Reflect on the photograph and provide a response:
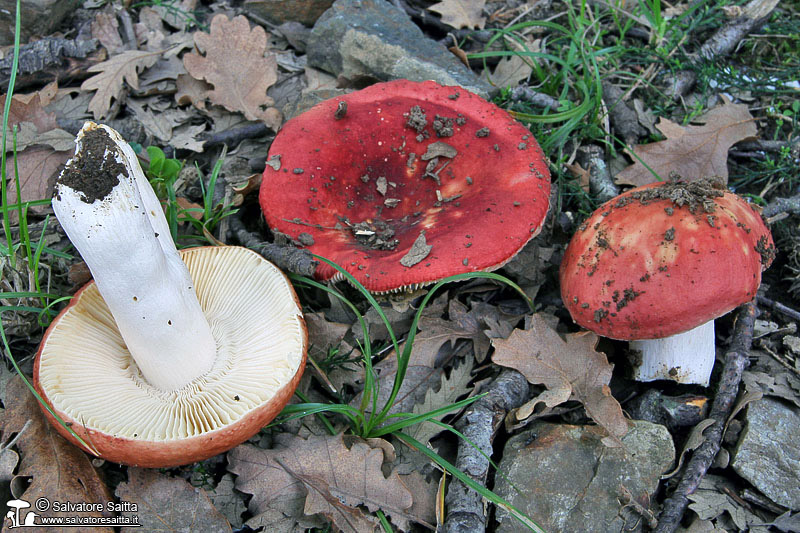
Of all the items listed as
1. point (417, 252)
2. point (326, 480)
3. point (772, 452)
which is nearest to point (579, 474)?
point (772, 452)

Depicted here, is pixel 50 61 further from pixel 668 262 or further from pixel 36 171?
pixel 668 262

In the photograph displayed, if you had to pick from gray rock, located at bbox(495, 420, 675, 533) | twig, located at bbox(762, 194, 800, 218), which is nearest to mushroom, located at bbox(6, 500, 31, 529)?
gray rock, located at bbox(495, 420, 675, 533)

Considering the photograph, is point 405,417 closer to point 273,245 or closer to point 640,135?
point 273,245

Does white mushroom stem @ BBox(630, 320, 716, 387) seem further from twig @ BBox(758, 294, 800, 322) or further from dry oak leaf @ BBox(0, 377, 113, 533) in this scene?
dry oak leaf @ BBox(0, 377, 113, 533)

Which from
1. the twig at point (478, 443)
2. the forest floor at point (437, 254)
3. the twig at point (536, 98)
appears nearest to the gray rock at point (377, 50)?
the forest floor at point (437, 254)

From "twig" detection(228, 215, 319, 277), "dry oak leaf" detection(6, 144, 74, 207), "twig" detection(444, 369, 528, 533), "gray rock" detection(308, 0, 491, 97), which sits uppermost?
"gray rock" detection(308, 0, 491, 97)

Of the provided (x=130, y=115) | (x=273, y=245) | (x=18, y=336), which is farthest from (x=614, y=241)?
(x=130, y=115)

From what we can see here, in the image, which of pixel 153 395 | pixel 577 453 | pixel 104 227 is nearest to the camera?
pixel 104 227
